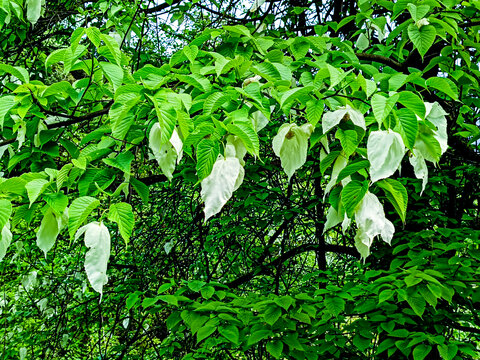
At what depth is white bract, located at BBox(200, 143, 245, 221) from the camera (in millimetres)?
910

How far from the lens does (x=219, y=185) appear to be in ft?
3.04

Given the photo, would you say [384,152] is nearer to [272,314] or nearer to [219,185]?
[219,185]

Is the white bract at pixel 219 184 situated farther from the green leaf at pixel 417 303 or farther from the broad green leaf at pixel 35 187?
the green leaf at pixel 417 303

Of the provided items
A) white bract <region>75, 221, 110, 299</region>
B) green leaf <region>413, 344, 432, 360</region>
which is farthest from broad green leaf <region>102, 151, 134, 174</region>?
green leaf <region>413, 344, 432, 360</region>

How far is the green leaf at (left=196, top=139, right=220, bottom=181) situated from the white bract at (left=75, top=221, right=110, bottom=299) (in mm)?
244

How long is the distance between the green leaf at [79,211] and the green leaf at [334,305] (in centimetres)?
121

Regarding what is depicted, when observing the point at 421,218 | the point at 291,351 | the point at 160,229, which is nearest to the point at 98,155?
the point at 291,351

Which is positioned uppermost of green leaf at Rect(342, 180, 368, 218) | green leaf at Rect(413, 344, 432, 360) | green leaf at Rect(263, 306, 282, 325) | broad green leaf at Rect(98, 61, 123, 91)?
broad green leaf at Rect(98, 61, 123, 91)

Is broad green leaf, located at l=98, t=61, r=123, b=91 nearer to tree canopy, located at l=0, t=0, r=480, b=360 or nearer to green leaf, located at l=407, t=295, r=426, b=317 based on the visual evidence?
tree canopy, located at l=0, t=0, r=480, b=360

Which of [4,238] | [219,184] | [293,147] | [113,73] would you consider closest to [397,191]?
[293,147]

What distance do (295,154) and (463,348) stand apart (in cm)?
120

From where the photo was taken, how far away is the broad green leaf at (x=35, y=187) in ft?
3.47

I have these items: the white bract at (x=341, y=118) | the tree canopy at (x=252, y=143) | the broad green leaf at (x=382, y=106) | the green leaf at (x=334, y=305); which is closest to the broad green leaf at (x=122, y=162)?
the tree canopy at (x=252, y=143)

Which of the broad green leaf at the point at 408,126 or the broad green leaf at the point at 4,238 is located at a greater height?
the broad green leaf at the point at 408,126
